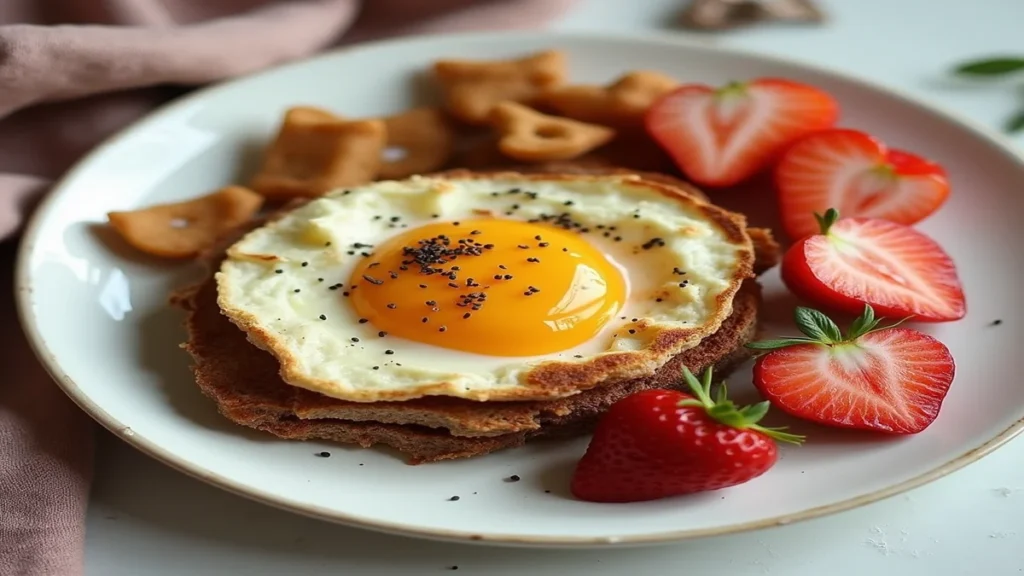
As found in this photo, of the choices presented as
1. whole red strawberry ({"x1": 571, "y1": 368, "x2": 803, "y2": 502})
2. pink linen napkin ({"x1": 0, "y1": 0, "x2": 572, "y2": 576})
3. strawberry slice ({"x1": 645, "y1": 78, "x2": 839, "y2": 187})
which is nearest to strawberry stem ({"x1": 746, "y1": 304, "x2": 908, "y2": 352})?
whole red strawberry ({"x1": 571, "y1": 368, "x2": 803, "y2": 502})

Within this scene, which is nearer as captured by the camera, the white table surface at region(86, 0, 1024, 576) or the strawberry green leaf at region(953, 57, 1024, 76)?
the white table surface at region(86, 0, 1024, 576)

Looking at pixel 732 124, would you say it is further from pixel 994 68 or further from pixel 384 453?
pixel 384 453

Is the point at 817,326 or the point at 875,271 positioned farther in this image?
the point at 875,271

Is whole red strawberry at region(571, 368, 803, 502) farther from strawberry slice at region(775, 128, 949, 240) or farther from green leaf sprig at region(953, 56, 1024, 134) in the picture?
green leaf sprig at region(953, 56, 1024, 134)

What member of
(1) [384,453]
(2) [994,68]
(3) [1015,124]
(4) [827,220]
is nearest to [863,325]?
(4) [827,220]

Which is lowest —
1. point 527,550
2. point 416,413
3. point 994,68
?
point 527,550

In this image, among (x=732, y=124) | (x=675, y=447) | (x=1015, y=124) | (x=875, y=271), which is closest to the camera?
(x=675, y=447)

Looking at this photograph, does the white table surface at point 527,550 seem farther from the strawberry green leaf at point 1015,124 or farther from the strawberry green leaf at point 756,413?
the strawberry green leaf at point 1015,124
